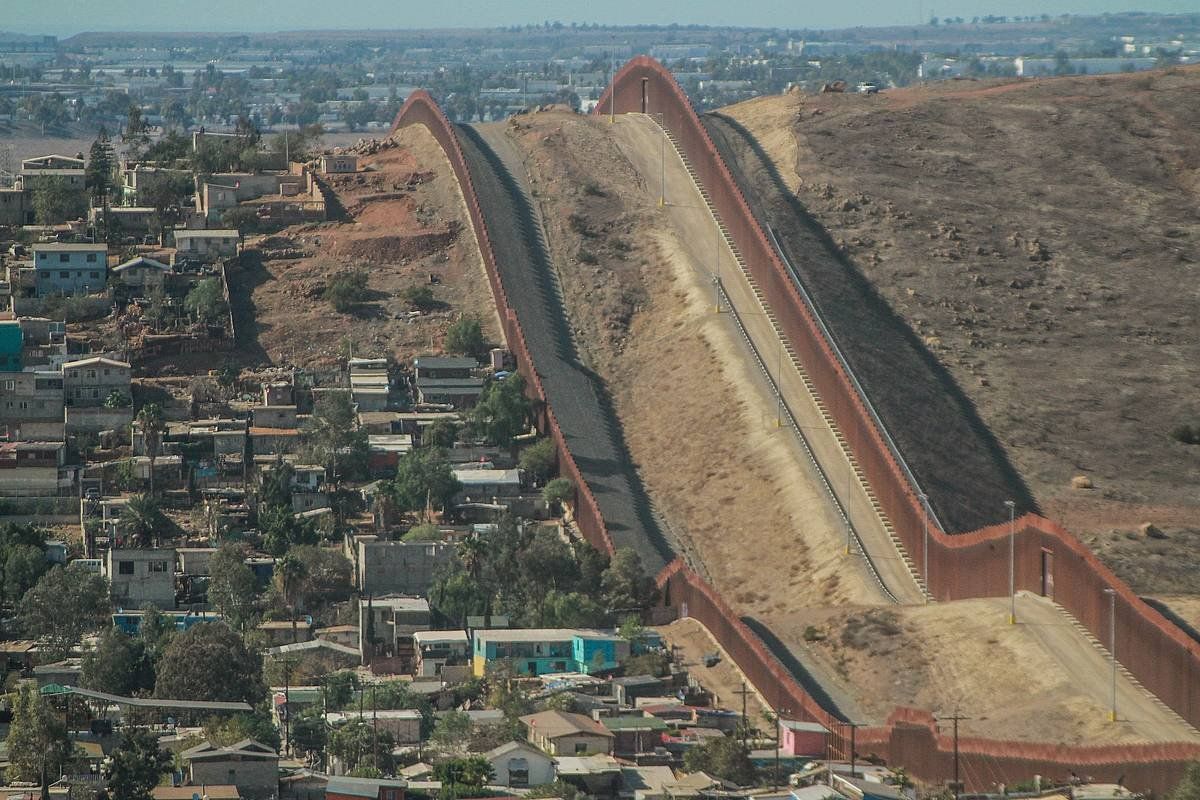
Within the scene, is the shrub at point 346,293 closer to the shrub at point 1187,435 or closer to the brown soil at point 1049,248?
the brown soil at point 1049,248

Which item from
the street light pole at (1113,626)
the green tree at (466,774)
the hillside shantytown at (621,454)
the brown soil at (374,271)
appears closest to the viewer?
the green tree at (466,774)

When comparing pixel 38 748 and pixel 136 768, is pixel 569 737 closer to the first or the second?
pixel 136 768

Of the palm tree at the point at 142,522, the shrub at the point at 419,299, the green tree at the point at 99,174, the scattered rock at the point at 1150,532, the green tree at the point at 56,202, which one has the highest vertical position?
the green tree at the point at 99,174

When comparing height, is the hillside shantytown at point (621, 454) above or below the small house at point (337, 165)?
below

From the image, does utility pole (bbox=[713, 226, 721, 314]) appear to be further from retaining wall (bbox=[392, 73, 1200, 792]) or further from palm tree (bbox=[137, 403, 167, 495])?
palm tree (bbox=[137, 403, 167, 495])

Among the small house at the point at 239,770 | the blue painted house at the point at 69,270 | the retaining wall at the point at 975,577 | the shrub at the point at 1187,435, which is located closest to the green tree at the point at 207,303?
the blue painted house at the point at 69,270

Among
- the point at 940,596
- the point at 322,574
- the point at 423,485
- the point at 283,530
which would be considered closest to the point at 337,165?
the point at 423,485

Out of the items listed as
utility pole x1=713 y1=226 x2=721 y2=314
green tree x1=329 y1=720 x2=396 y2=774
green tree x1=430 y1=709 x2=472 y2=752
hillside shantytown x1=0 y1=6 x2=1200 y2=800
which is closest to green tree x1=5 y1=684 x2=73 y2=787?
hillside shantytown x1=0 y1=6 x2=1200 y2=800

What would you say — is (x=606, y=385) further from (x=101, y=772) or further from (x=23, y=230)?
(x=101, y=772)
